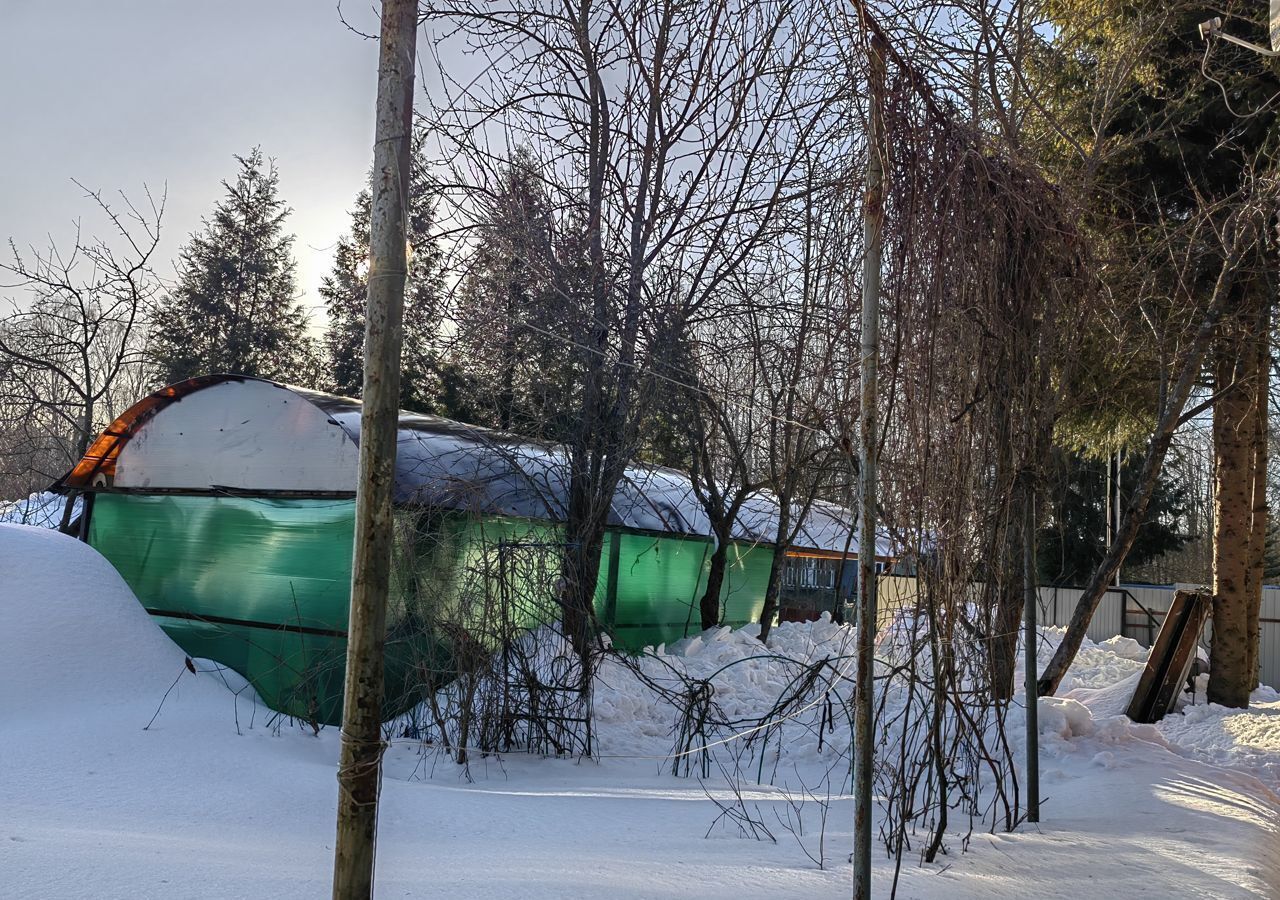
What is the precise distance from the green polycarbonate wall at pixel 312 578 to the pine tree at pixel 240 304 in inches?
748

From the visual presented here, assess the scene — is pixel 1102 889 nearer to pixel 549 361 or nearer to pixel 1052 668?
pixel 1052 668

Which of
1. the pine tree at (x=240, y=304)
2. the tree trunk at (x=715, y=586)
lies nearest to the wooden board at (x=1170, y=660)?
the tree trunk at (x=715, y=586)

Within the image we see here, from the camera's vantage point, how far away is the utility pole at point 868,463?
147 inches

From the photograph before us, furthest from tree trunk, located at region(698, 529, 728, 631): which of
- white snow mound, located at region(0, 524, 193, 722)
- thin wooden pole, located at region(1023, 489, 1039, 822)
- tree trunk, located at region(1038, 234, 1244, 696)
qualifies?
thin wooden pole, located at region(1023, 489, 1039, 822)

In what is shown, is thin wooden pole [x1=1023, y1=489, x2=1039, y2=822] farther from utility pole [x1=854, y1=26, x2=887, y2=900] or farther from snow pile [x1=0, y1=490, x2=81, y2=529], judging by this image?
snow pile [x1=0, y1=490, x2=81, y2=529]

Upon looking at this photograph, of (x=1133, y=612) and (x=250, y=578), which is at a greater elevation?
(x=250, y=578)

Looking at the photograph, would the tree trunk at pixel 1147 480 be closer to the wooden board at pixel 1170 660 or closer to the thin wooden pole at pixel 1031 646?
the wooden board at pixel 1170 660

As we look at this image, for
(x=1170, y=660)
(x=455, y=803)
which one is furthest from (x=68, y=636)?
(x=1170, y=660)

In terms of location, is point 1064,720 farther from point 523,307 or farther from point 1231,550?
point 523,307

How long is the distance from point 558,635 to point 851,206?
4894 millimetres

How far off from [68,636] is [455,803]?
4245mm

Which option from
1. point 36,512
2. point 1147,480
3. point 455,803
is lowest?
point 455,803

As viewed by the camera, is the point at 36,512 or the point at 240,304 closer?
the point at 36,512

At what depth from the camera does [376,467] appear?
3.27 m
